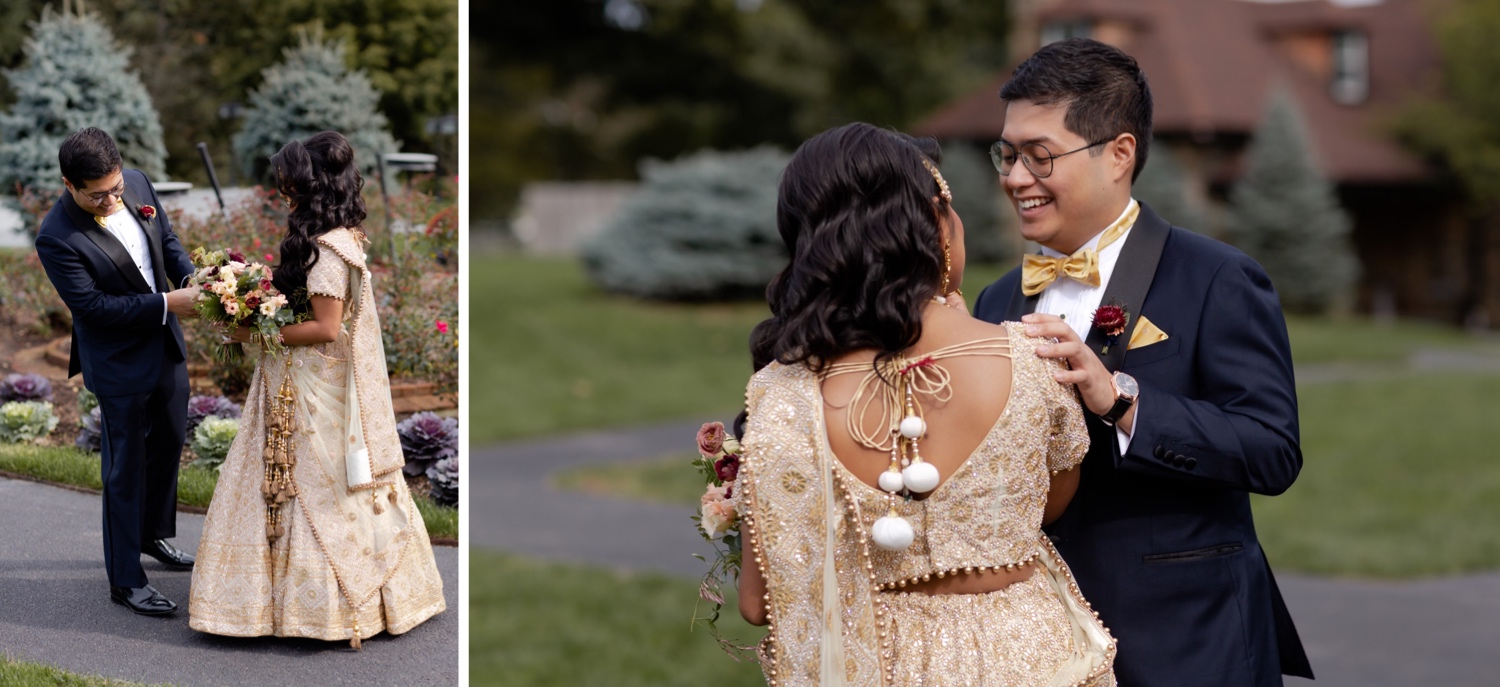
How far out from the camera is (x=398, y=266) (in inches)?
173

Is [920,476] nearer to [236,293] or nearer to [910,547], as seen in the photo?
[910,547]

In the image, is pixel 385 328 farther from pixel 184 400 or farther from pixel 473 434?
pixel 473 434

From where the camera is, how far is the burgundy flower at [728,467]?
113 inches

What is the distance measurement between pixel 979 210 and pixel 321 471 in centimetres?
2166

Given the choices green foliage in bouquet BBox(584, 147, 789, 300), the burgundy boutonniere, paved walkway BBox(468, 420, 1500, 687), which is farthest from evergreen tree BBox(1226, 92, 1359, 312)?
the burgundy boutonniere

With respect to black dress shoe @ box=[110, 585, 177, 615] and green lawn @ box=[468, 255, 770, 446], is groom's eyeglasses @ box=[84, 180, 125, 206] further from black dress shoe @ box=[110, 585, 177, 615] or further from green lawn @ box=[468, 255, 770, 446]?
green lawn @ box=[468, 255, 770, 446]

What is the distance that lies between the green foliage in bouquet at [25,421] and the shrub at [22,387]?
0.07 feet

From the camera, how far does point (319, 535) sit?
4.22 meters

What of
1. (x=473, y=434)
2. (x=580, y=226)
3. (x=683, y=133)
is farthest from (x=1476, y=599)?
(x=683, y=133)

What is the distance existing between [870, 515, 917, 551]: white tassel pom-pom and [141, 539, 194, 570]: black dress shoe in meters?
2.44

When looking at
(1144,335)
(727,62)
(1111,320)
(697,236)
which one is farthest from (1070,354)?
(727,62)

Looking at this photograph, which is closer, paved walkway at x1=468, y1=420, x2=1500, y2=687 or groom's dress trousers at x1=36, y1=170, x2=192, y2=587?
groom's dress trousers at x1=36, y1=170, x2=192, y2=587

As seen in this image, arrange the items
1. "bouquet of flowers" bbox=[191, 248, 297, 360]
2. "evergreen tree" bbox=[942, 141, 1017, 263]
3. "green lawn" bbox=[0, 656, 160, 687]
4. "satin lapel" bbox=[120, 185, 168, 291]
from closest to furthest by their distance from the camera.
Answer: "green lawn" bbox=[0, 656, 160, 687], "bouquet of flowers" bbox=[191, 248, 297, 360], "satin lapel" bbox=[120, 185, 168, 291], "evergreen tree" bbox=[942, 141, 1017, 263]

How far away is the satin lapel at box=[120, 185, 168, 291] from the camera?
3.97 metres
